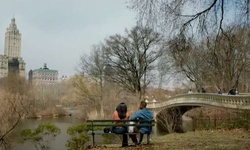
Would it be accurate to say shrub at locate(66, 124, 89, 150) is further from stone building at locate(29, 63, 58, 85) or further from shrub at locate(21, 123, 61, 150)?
stone building at locate(29, 63, 58, 85)

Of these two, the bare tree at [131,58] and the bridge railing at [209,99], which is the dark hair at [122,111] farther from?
the bare tree at [131,58]

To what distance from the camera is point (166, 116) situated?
30984 mm

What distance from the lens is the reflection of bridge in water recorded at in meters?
20.9

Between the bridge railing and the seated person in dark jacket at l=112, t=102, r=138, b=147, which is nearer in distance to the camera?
the seated person in dark jacket at l=112, t=102, r=138, b=147

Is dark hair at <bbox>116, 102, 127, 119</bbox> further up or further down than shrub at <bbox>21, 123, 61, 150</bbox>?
further up

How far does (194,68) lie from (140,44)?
632cm

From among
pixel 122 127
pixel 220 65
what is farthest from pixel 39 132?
pixel 220 65

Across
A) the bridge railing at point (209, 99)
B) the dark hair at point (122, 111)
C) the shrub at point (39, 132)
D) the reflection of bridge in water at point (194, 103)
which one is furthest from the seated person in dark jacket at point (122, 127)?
the bridge railing at point (209, 99)

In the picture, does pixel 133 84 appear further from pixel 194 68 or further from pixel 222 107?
pixel 222 107

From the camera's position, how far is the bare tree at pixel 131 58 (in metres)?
36.0

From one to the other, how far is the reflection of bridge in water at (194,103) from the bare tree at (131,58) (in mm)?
3414

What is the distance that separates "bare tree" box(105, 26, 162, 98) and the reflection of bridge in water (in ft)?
11.2

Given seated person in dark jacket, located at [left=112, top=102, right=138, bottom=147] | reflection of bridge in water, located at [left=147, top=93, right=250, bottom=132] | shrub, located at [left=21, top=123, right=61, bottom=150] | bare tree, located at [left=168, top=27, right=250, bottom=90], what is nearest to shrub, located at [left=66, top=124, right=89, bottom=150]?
shrub, located at [left=21, top=123, right=61, bottom=150]

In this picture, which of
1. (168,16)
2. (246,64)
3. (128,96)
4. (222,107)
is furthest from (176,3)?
(128,96)
